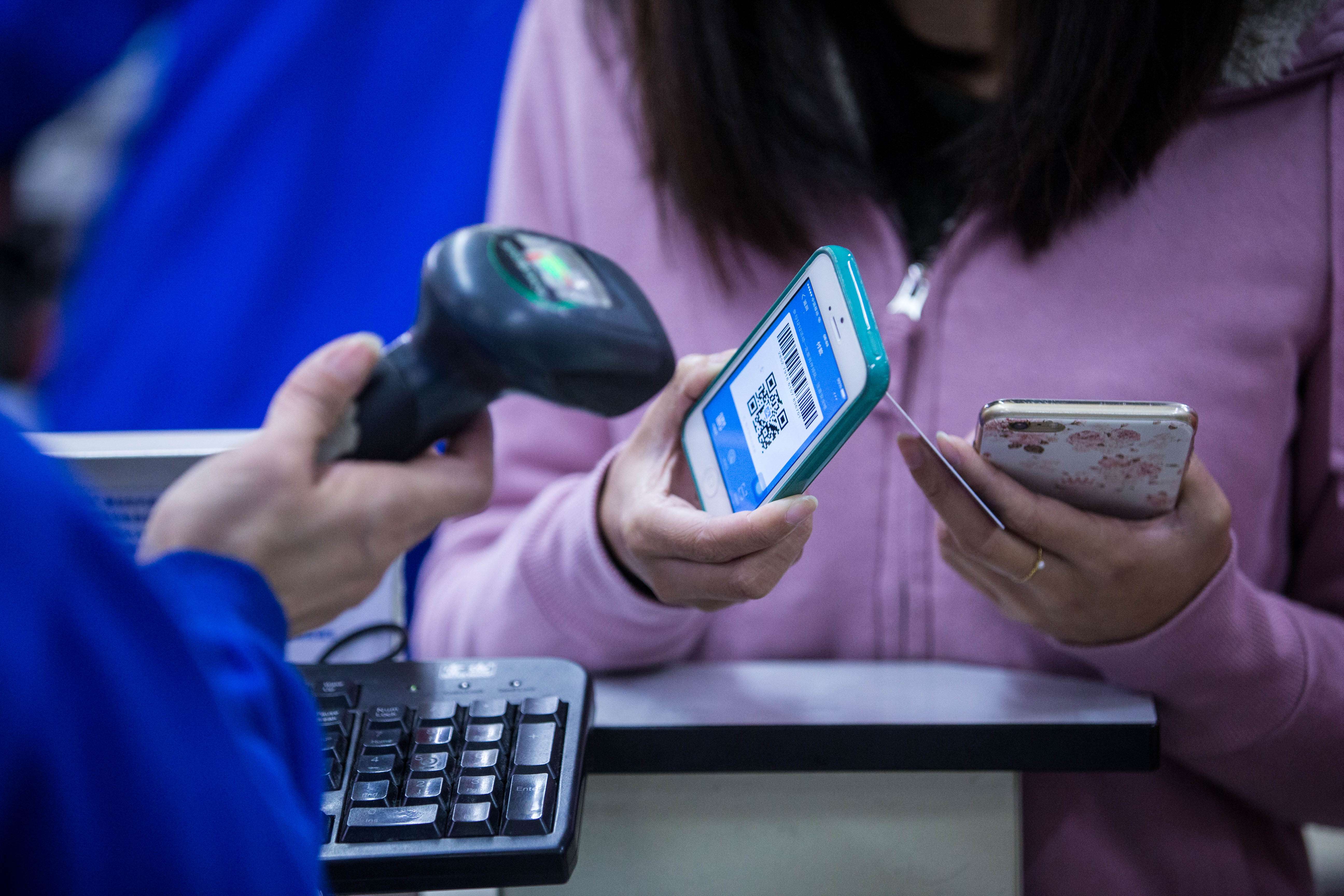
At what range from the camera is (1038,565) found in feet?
1.78

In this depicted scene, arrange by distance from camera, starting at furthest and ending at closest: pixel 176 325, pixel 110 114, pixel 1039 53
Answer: pixel 110 114
pixel 176 325
pixel 1039 53

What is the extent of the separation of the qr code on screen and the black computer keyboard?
0.56 feet

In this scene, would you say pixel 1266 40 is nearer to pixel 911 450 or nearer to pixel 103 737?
pixel 911 450

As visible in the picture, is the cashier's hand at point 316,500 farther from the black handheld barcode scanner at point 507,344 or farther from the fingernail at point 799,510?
the fingernail at point 799,510

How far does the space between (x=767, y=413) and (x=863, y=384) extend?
3.4 inches

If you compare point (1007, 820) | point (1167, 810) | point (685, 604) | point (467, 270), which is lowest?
point (1167, 810)

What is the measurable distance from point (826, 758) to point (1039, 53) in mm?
440

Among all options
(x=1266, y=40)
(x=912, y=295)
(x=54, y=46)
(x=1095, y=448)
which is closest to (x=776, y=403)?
(x=1095, y=448)

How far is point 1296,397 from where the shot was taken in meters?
0.67

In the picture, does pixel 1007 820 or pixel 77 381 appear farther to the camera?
pixel 77 381

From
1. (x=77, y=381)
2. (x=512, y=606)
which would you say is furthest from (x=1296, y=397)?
(x=77, y=381)

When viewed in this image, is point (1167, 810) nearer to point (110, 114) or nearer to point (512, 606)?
point (512, 606)

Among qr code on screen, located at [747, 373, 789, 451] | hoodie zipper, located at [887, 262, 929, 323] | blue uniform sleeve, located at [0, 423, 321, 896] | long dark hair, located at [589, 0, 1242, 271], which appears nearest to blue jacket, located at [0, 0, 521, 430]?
long dark hair, located at [589, 0, 1242, 271]

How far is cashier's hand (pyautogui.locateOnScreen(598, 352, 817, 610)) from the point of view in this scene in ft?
1.49
